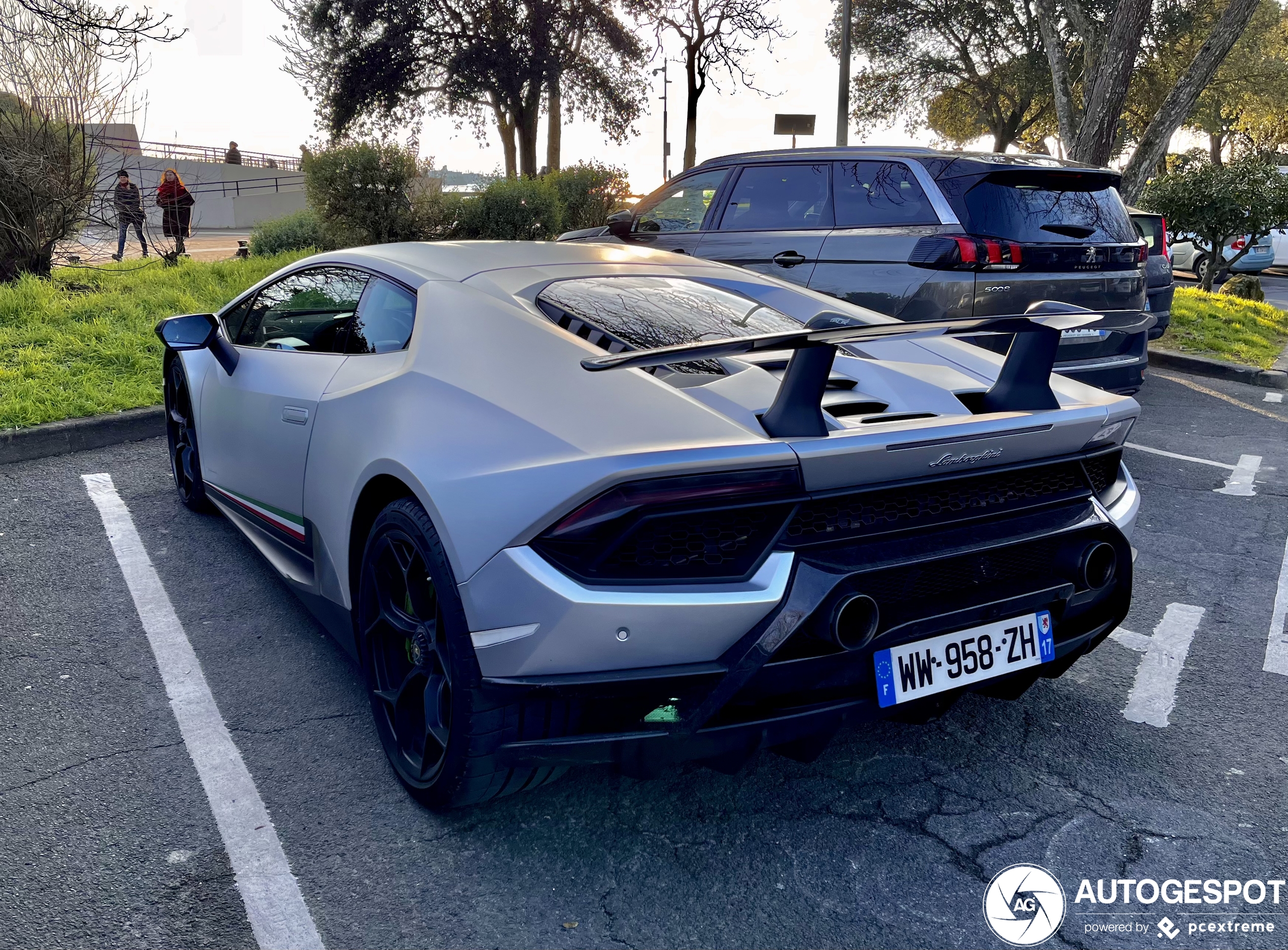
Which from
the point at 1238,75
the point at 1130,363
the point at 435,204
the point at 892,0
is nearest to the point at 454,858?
the point at 1130,363

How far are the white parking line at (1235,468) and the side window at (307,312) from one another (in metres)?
4.72

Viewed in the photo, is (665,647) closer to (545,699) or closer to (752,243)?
(545,699)

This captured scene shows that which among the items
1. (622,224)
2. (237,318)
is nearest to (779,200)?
(622,224)

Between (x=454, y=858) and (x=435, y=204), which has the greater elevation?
(x=435, y=204)

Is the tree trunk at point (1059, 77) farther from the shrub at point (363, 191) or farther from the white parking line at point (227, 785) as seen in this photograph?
the white parking line at point (227, 785)

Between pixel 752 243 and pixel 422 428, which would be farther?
pixel 752 243

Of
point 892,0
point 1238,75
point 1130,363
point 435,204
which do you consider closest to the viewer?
point 1130,363

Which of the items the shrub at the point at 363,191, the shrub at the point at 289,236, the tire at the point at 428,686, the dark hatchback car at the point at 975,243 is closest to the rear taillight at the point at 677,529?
the tire at the point at 428,686

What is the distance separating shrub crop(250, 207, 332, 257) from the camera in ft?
47.6

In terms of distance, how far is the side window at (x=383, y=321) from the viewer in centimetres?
297

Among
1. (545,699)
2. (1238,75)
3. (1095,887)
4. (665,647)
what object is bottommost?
(1095,887)

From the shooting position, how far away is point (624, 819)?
2.55m

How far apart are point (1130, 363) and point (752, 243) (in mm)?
2524

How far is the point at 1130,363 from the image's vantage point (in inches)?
229
